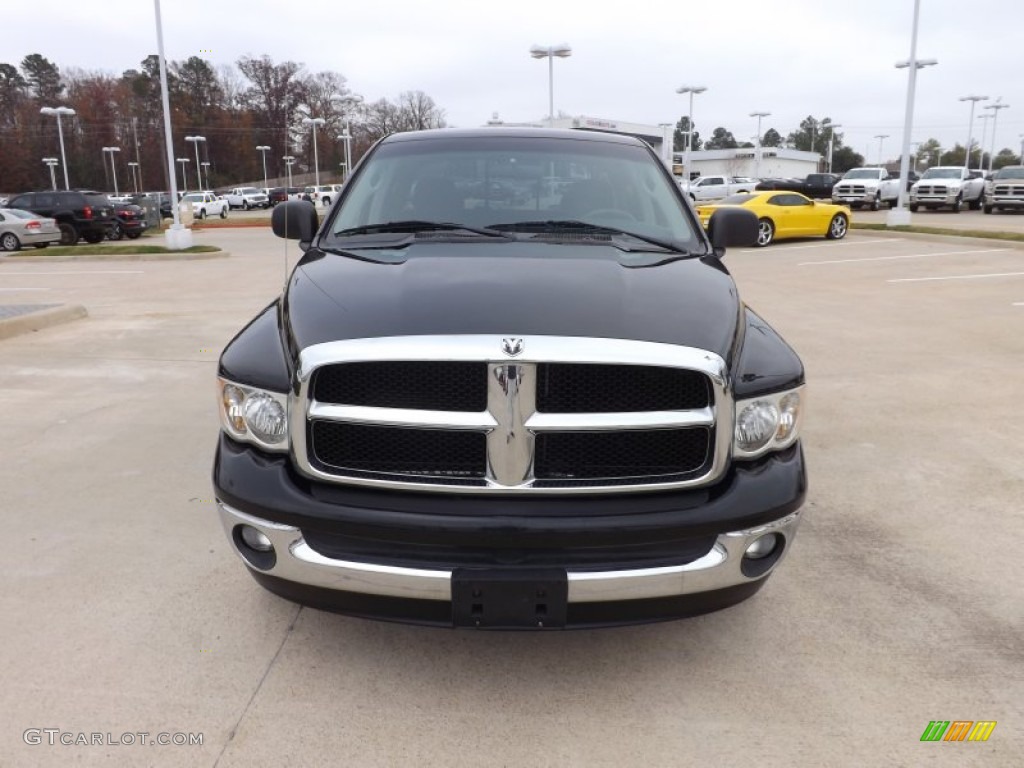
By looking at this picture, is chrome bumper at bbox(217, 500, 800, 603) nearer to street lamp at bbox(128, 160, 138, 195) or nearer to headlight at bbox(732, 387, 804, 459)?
headlight at bbox(732, 387, 804, 459)

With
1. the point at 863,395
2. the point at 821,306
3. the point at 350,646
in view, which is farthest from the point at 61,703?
the point at 821,306

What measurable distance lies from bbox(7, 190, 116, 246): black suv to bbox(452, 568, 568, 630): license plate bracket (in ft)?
85.0

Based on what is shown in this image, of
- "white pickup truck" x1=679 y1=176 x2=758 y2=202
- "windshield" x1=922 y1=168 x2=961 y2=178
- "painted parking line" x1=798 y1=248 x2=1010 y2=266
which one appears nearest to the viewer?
"painted parking line" x1=798 y1=248 x2=1010 y2=266

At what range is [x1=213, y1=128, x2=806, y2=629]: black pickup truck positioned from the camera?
2371 millimetres

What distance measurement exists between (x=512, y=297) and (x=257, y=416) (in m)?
0.91

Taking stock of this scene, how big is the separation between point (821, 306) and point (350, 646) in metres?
9.30

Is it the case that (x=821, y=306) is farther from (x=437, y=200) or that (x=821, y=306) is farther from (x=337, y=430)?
(x=337, y=430)

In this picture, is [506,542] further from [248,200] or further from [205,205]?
[248,200]

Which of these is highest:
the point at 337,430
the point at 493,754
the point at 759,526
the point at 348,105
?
the point at 348,105

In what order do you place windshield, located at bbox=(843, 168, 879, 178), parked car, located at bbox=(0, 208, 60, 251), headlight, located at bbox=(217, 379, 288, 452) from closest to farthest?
headlight, located at bbox=(217, 379, 288, 452) → parked car, located at bbox=(0, 208, 60, 251) → windshield, located at bbox=(843, 168, 879, 178)

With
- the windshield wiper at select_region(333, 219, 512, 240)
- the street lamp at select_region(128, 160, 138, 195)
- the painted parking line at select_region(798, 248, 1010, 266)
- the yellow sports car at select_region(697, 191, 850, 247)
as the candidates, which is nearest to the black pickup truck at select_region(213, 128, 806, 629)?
the windshield wiper at select_region(333, 219, 512, 240)

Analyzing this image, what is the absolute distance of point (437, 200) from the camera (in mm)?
3775

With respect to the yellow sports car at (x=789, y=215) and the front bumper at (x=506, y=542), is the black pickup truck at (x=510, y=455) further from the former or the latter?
the yellow sports car at (x=789, y=215)

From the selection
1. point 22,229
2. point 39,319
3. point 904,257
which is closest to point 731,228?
point 39,319
